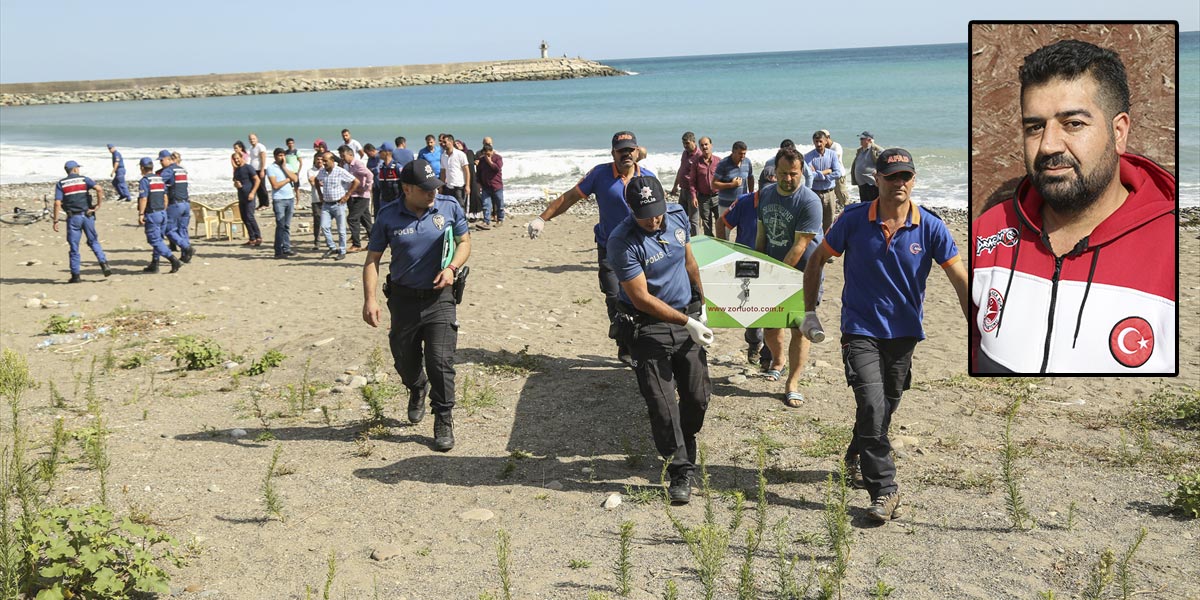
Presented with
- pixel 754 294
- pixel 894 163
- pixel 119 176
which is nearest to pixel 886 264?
pixel 894 163

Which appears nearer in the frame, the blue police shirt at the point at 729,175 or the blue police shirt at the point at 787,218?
the blue police shirt at the point at 787,218

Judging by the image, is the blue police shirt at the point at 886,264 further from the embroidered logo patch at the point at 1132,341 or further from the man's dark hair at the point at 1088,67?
the man's dark hair at the point at 1088,67

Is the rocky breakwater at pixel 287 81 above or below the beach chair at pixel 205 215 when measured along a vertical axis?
above

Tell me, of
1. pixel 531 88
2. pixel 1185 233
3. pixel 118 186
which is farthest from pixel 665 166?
pixel 531 88

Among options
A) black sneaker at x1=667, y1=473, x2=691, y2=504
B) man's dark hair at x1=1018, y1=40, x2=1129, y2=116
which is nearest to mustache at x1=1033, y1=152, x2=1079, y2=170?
man's dark hair at x1=1018, y1=40, x2=1129, y2=116

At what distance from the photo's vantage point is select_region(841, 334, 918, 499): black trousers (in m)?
5.29

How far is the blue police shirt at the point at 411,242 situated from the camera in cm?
663

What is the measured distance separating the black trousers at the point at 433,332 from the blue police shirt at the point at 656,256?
1557 mm

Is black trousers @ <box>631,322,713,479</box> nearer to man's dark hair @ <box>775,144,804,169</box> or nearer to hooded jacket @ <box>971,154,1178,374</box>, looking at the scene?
man's dark hair @ <box>775,144,804,169</box>

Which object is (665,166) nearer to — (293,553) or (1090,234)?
(293,553)

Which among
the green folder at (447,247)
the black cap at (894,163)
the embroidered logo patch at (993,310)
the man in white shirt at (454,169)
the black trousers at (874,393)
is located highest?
the man in white shirt at (454,169)

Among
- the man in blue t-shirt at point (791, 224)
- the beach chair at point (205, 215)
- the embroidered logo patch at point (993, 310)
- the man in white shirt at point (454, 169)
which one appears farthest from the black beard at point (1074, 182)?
the beach chair at point (205, 215)

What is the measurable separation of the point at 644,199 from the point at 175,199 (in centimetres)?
1100

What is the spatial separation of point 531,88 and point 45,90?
53498 millimetres
